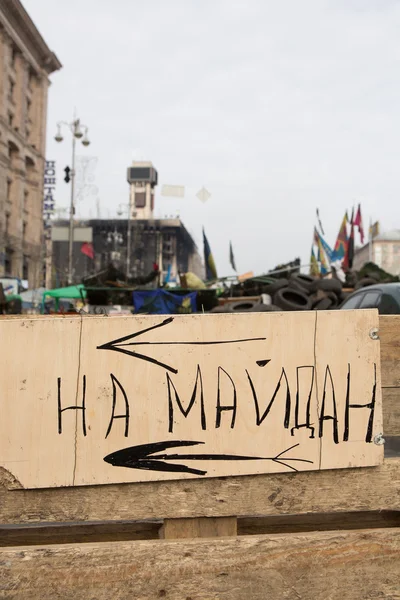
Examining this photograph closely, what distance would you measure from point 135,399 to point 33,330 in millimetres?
473

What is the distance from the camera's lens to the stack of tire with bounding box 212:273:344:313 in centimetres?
1524

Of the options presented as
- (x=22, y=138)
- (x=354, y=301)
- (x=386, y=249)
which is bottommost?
(x=354, y=301)

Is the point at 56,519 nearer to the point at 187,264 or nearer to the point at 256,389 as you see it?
the point at 256,389

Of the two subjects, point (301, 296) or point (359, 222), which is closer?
point (301, 296)

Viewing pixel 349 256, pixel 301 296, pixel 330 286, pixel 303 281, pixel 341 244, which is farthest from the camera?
pixel 349 256

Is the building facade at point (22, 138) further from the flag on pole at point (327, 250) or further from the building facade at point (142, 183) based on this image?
the building facade at point (142, 183)

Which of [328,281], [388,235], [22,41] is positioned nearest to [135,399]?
[328,281]

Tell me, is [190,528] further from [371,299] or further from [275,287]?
[275,287]

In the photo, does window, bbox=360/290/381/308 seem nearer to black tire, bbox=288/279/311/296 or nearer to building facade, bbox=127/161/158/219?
black tire, bbox=288/279/311/296

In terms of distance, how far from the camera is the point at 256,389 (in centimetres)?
221

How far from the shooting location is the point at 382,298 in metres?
7.30

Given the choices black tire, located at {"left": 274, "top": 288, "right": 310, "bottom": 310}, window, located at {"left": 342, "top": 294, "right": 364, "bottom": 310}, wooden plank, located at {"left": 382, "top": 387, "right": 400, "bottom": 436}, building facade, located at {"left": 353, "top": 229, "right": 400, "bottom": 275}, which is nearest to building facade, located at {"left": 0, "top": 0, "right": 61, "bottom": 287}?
black tire, located at {"left": 274, "top": 288, "right": 310, "bottom": 310}

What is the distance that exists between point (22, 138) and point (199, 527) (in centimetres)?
6307

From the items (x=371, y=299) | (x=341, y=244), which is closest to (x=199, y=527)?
(x=371, y=299)
